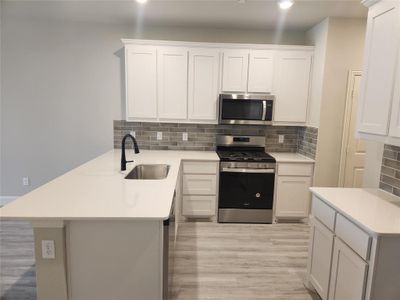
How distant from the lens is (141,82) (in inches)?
143

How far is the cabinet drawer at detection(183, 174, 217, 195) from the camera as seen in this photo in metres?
3.58

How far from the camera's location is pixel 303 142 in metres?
3.95

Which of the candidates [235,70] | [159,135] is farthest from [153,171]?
[235,70]

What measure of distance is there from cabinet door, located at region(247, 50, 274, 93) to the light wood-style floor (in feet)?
6.14

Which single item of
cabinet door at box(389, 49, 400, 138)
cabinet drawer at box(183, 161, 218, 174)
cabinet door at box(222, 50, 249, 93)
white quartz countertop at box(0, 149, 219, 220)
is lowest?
cabinet drawer at box(183, 161, 218, 174)

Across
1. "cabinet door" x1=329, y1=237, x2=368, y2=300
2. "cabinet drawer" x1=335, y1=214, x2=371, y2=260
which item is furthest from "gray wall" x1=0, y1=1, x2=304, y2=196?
"cabinet door" x1=329, y1=237, x2=368, y2=300

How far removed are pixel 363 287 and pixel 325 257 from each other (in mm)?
444

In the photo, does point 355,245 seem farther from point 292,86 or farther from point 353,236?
point 292,86

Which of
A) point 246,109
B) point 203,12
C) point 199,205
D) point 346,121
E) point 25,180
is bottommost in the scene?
point 199,205

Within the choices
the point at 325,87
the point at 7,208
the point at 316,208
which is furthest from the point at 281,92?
the point at 7,208

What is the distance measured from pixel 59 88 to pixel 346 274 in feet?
13.4

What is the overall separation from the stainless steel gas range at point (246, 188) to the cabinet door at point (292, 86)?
2.19 feet

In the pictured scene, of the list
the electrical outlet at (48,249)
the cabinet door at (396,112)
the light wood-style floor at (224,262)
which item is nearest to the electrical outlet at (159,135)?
the light wood-style floor at (224,262)

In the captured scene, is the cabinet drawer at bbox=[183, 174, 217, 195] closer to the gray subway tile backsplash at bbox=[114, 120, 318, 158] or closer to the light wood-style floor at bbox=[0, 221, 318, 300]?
the light wood-style floor at bbox=[0, 221, 318, 300]
